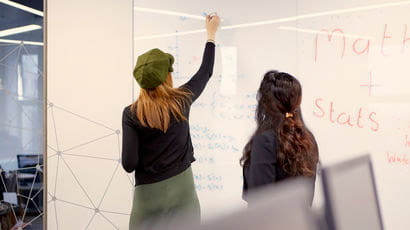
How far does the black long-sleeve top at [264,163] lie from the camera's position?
1.52 m

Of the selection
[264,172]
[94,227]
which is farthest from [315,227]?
[94,227]

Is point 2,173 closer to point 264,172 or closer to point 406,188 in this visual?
point 264,172

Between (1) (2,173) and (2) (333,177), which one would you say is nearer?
(2) (333,177)

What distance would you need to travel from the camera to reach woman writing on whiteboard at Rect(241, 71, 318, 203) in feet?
5.03

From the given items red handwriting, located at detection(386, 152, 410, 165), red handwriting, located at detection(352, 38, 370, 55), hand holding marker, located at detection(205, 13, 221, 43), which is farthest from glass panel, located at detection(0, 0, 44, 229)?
red handwriting, located at detection(386, 152, 410, 165)

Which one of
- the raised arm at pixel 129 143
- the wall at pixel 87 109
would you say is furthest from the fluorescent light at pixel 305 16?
the raised arm at pixel 129 143

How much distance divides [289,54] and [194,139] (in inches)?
28.5

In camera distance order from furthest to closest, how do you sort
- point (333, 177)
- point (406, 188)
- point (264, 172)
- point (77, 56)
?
1. point (77, 56)
2. point (406, 188)
3. point (264, 172)
4. point (333, 177)

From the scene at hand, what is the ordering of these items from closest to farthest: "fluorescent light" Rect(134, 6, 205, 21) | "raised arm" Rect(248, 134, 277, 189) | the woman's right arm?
"raised arm" Rect(248, 134, 277, 189) < the woman's right arm < "fluorescent light" Rect(134, 6, 205, 21)

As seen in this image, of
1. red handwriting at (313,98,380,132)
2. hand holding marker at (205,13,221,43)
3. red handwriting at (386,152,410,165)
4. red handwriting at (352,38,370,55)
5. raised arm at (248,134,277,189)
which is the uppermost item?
hand holding marker at (205,13,221,43)

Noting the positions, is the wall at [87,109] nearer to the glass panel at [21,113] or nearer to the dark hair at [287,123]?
→ the glass panel at [21,113]

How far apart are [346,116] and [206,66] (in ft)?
2.63

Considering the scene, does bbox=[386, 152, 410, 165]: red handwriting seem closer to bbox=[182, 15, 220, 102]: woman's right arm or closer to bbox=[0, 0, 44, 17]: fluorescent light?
bbox=[182, 15, 220, 102]: woman's right arm

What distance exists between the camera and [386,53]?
218cm
